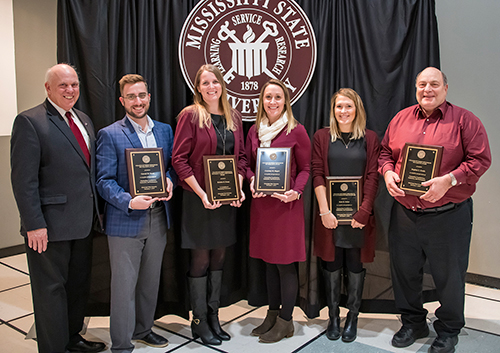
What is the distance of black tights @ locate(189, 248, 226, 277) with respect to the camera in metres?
2.95

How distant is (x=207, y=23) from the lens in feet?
10.9

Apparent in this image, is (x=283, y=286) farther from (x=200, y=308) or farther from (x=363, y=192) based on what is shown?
(x=363, y=192)

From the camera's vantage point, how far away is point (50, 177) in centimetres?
254

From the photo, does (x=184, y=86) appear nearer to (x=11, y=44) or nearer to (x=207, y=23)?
(x=207, y=23)

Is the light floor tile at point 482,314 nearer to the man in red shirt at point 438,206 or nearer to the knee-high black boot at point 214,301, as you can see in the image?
the man in red shirt at point 438,206

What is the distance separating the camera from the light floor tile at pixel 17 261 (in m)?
4.63

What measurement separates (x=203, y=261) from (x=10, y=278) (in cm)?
254

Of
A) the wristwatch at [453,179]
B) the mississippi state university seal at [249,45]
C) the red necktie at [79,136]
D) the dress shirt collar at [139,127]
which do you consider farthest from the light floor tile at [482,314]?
the red necktie at [79,136]

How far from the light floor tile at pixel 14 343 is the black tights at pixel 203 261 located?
48.4 inches

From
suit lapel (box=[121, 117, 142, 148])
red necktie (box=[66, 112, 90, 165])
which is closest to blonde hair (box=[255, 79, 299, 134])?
suit lapel (box=[121, 117, 142, 148])

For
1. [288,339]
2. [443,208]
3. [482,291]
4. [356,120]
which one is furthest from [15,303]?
[482,291]

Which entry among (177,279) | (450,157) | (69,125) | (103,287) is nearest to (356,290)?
(450,157)

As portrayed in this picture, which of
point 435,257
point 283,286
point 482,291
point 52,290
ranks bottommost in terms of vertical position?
point 482,291

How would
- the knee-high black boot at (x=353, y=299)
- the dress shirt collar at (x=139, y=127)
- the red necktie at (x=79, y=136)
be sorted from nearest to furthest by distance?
the red necktie at (x=79, y=136), the dress shirt collar at (x=139, y=127), the knee-high black boot at (x=353, y=299)
